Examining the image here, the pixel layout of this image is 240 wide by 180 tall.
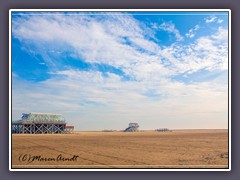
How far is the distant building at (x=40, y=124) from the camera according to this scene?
7156 mm

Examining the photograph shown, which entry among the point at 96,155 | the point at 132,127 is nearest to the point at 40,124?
the point at 96,155

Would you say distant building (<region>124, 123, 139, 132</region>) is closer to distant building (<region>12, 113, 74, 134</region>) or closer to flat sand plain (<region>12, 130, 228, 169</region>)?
flat sand plain (<region>12, 130, 228, 169</region>)

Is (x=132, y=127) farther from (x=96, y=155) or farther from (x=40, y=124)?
(x=40, y=124)

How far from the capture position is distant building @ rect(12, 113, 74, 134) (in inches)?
282

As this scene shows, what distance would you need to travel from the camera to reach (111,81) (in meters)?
7.59

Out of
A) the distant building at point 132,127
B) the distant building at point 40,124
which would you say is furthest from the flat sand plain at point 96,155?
the distant building at point 132,127

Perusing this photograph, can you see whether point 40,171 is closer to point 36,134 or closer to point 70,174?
point 70,174

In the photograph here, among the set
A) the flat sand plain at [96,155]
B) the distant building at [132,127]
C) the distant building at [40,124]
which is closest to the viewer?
the flat sand plain at [96,155]

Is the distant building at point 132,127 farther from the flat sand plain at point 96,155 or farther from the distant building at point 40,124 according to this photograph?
the distant building at point 40,124

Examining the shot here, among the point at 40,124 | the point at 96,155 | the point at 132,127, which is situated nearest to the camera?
the point at 40,124

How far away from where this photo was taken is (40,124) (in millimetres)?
7770

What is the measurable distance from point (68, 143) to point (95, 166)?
139 cm

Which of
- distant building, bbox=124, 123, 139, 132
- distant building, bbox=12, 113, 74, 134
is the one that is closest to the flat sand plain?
distant building, bbox=12, 113, 74, 134

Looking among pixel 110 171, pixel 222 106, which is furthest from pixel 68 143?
pixel 222 106
